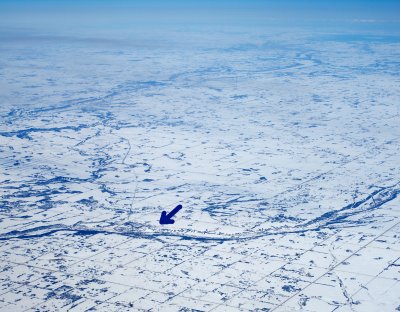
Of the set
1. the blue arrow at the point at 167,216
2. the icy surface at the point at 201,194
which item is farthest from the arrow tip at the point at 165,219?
the icy surface at the point at 201,194

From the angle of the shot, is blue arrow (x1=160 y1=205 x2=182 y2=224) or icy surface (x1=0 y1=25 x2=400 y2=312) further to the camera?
blue arrow (x1=160 y1=205 x2=182 y2=224)

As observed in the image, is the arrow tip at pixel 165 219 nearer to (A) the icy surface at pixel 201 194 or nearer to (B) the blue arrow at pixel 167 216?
(B) the blue arrow at pixel 167 216

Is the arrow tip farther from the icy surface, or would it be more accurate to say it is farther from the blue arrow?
the icy surface

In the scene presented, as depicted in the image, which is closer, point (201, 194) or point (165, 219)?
point (165, 219)

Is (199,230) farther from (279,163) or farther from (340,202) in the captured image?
(279,163)

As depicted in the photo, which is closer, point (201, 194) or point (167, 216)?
point (167, 216)

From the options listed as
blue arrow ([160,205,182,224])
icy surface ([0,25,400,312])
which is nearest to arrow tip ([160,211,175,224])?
blue arrow ([160,205,182,224])

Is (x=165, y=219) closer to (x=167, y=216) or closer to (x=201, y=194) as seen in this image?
(x=167, y=216)

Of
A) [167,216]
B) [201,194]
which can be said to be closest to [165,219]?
[167,216]

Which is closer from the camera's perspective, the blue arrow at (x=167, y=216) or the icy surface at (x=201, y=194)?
the icy surface at (x=201, y=194)
